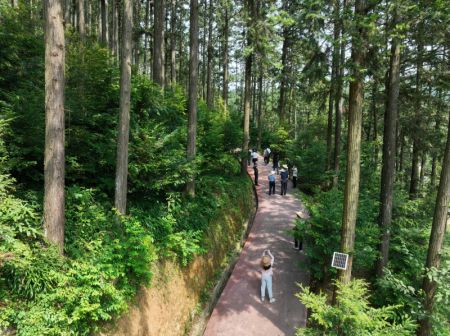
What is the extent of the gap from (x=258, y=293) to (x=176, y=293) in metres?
2.79

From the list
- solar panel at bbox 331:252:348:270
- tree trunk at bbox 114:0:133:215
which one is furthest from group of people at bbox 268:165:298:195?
tree trunk at bbox 114:0:133:215

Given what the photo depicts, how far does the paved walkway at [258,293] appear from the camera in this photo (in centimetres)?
778

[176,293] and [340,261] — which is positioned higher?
[340,261]

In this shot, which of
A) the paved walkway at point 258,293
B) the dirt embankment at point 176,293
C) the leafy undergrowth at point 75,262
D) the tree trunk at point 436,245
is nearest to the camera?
the leafy undergrowth at point 75,262

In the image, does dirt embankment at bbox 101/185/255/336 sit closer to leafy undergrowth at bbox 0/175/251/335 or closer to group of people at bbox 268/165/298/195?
leafy undergrowth at bbox 0/175/251/335

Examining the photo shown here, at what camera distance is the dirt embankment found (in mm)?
5980

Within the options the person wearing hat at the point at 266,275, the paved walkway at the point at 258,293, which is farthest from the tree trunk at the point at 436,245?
the person wearing hat at the point at 266,275

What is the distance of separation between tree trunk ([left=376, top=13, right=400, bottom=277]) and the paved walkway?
272 centimetres

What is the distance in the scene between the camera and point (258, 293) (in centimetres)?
897

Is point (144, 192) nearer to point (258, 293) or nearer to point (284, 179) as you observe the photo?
point (258, 293)

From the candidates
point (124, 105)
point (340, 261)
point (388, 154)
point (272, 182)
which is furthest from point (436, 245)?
point (272, 182)

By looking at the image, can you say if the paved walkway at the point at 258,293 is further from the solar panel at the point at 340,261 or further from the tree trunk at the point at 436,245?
the tree trunk at the point at 436,245

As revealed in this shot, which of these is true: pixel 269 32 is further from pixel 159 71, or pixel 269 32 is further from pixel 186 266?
pixel 186 266

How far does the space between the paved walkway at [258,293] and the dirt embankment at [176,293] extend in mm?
653
